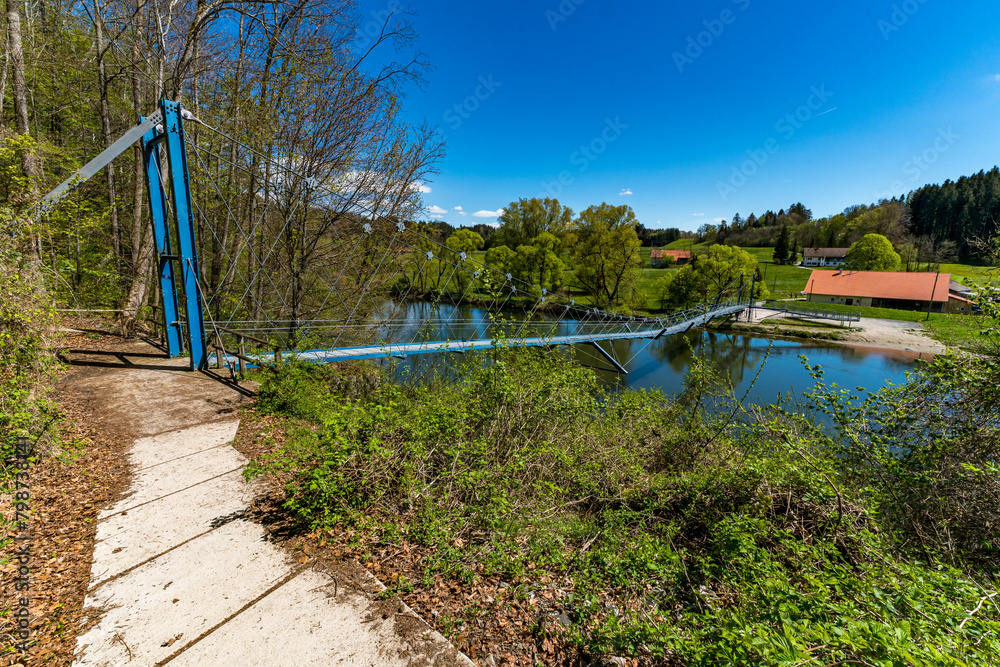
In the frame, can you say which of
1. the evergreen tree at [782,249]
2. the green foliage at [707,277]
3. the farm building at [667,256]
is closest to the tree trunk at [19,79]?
the green foliage at [707,277]

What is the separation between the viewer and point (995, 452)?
2980mm

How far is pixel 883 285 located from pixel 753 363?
26215 mm

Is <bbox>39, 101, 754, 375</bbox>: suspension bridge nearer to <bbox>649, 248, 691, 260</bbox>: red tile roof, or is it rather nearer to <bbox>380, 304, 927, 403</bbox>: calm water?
<bbox>380, 304, 927, 403</bbox>: calm water

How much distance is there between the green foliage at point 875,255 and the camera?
129 feet

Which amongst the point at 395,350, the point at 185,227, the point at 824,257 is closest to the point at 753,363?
the point at 395,350

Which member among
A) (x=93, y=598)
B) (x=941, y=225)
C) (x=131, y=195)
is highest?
(x=941, y=225)

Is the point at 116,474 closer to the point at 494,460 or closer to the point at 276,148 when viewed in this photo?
the point at 494,460

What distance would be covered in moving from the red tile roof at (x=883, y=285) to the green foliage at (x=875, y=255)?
5.71 m

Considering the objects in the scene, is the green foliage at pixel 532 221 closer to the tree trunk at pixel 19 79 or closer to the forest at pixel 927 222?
the tree trunk at pixel 19 79

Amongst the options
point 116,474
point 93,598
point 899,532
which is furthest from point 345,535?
Answer: point 899,532

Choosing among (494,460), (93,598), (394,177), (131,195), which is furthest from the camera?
(131,195)

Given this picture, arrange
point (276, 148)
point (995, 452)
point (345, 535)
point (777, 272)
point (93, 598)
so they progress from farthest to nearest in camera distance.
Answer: point (777, 272)
point (276, 148)
point (995, 452)
point (345, 535)
point (93, 598)

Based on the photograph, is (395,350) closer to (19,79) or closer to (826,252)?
(19,79)

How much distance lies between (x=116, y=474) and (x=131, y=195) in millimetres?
10812
